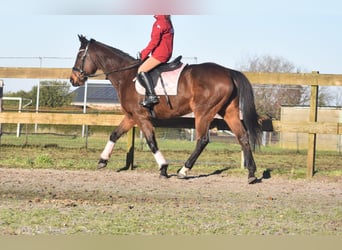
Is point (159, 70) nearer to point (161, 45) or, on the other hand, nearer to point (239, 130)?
point (161, 45)

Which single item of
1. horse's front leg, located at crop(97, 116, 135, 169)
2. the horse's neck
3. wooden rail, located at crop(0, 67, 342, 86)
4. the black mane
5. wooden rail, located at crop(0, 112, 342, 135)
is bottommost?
horse's front leg, located at crop(97, 116, 135, 169)

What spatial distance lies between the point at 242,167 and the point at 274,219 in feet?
14.5

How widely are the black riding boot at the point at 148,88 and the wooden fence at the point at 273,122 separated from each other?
1.31 meters

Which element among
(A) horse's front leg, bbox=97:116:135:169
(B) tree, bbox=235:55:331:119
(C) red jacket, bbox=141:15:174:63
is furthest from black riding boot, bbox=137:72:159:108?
(B) tree, bbox=235:55:331:119

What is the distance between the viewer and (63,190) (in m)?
6.67

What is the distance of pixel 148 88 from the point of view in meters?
8.22

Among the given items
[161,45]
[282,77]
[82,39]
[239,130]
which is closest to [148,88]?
[161,45]

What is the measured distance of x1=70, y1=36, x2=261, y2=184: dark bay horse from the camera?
8.16 m

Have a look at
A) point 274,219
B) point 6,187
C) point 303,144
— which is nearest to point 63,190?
point 6,187

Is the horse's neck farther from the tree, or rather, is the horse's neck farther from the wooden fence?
the tree

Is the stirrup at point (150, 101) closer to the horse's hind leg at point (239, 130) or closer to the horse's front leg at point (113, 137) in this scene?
the horse's front leg at point (113, 137)

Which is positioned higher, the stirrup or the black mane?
the black mane

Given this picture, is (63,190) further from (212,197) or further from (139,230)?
(139,230)

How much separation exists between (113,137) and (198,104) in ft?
5.14
